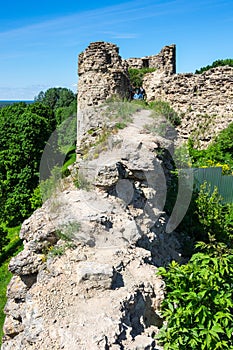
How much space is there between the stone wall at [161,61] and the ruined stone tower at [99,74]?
4.82 meters

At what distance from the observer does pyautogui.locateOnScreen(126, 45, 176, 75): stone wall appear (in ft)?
53.1

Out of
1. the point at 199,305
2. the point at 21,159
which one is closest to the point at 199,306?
the point at 199,305

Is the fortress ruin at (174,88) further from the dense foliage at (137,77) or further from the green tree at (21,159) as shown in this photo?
the green tree at (21,159)

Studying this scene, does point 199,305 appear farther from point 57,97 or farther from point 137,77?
point 57,97

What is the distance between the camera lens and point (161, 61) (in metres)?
16.7

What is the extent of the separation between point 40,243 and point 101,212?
2.86 ft

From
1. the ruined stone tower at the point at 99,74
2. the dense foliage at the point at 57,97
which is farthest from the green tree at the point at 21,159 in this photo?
the dense foliage at the point at 57,97

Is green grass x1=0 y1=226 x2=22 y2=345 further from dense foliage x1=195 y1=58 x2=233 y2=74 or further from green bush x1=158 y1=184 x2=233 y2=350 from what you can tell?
dense foliage x1=195 y1=58 x2=233 y2=74

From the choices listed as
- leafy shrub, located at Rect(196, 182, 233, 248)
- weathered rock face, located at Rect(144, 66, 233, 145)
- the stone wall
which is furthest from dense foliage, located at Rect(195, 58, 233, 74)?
leafy shrub, located at Rect(196, 182, 233, 248)

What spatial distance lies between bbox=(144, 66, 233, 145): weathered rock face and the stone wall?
3.68 m

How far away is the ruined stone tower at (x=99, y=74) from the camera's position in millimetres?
11156

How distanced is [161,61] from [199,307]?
14243mm

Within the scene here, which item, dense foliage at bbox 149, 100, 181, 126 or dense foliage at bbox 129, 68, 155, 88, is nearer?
dense foliage at bbox 149, 100, 181, 126

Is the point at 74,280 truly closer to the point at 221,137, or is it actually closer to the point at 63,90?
the point at 221,137
